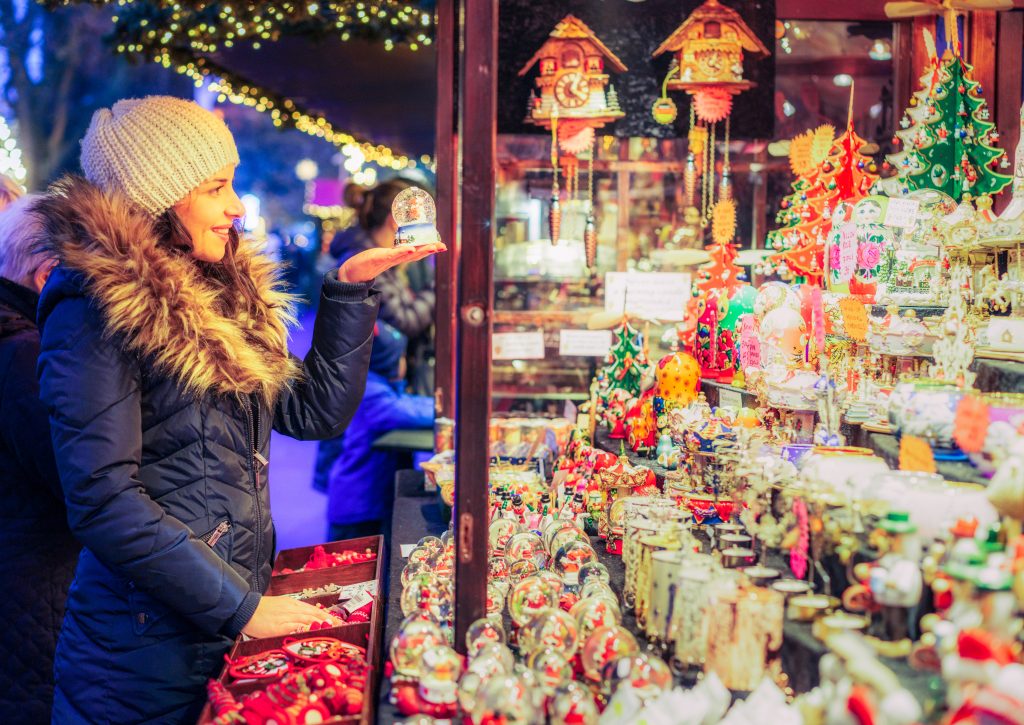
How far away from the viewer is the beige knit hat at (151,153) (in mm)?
1854

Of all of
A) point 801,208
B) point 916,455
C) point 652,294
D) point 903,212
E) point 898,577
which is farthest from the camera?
point 652,294

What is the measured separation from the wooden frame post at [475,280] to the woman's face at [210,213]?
765 mm

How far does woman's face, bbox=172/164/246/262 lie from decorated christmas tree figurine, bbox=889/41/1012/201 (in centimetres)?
161

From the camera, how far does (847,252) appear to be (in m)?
2.29

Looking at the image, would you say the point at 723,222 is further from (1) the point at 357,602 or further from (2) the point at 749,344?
(1) the point at 357,602

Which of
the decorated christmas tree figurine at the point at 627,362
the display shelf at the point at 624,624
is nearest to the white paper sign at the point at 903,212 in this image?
the display shelf at the point at 624,624

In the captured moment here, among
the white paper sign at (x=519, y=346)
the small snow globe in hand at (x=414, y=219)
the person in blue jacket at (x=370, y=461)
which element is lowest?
the person in blue jacket at (x=370, y=461)

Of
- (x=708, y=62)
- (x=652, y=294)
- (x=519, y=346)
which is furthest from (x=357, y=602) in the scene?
(x=708, y=62)

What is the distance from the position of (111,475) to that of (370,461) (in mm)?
2616

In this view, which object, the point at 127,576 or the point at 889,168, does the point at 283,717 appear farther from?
the point at 889,168

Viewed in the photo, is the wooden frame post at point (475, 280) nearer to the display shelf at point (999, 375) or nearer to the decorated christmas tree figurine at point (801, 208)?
the display shelf at point (999, 375)

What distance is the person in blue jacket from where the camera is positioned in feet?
13.8

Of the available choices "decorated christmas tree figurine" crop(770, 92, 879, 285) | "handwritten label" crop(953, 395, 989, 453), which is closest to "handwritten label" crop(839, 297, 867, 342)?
"decorated christmas tree figurine" crop(770, 92, 879, 285)

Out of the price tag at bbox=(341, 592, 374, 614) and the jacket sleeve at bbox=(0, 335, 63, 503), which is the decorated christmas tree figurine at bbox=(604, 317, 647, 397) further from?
the jacket sleeve at bbox=(0, 335, 63, 503)
